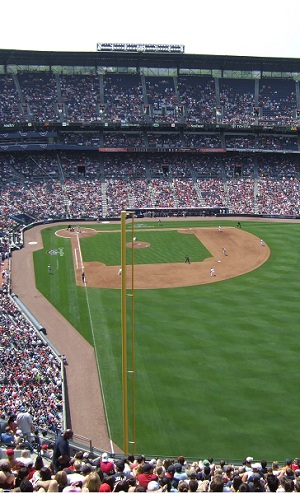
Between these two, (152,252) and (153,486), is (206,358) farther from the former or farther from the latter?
(152,252)

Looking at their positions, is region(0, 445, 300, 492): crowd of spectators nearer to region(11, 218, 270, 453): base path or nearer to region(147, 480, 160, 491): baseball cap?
region(147, 480, 160, 491): baseball cap

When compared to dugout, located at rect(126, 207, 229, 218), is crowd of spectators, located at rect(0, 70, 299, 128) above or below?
above

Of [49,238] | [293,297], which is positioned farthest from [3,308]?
[49,238]

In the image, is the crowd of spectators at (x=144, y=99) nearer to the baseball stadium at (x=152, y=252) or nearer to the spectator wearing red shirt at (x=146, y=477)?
the baseball stadium at (x=152, y=252)

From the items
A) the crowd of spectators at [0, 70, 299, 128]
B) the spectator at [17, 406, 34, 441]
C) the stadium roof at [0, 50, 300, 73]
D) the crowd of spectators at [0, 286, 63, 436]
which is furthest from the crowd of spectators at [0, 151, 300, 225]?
the spectator at [17, 406, 34, 441]

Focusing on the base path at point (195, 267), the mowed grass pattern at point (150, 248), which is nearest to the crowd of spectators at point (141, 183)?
the mowed grass pattern at point (150, 248)
